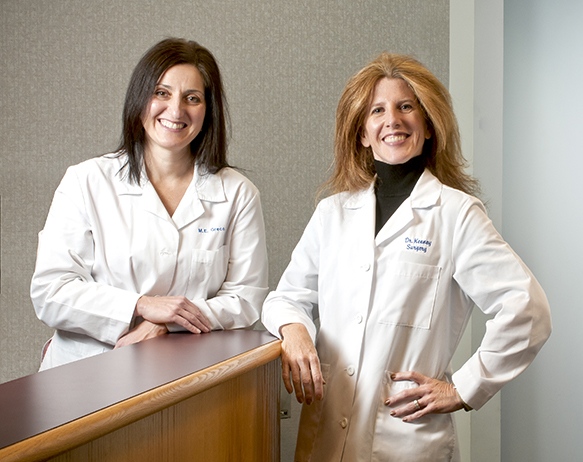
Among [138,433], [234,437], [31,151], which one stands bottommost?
[234,437]

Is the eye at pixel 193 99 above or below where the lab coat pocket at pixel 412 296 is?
above

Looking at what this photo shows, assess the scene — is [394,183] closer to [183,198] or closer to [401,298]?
[401,298]

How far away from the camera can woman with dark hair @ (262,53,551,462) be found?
1.68 metres

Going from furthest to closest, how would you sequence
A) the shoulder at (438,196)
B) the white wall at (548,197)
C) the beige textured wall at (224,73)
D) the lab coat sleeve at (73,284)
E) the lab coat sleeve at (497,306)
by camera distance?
the beige textured wall at (224,73) < the white wall at (548,197) < the lab coat sleeve at (73,284) < the shoulder at (438,196) < the lab coat sleeve at (497,306)

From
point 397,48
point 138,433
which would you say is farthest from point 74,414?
point 397,48

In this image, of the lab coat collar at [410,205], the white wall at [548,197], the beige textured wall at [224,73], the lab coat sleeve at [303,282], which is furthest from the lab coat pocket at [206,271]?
the white wall at [548,197]

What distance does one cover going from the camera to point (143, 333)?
1.97m

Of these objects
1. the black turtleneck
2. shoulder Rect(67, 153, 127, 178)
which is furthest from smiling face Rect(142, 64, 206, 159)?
the black turtleneck

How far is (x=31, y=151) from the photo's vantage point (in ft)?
10.5

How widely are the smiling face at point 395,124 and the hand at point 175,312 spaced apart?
1.93 ft

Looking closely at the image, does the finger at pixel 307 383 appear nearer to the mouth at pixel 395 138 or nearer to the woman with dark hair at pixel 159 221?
the woman with dark hair at pixel 159 221

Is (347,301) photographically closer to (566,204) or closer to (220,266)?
(220,266)

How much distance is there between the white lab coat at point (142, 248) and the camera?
208cm

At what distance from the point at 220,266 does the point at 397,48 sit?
146 centimetres
